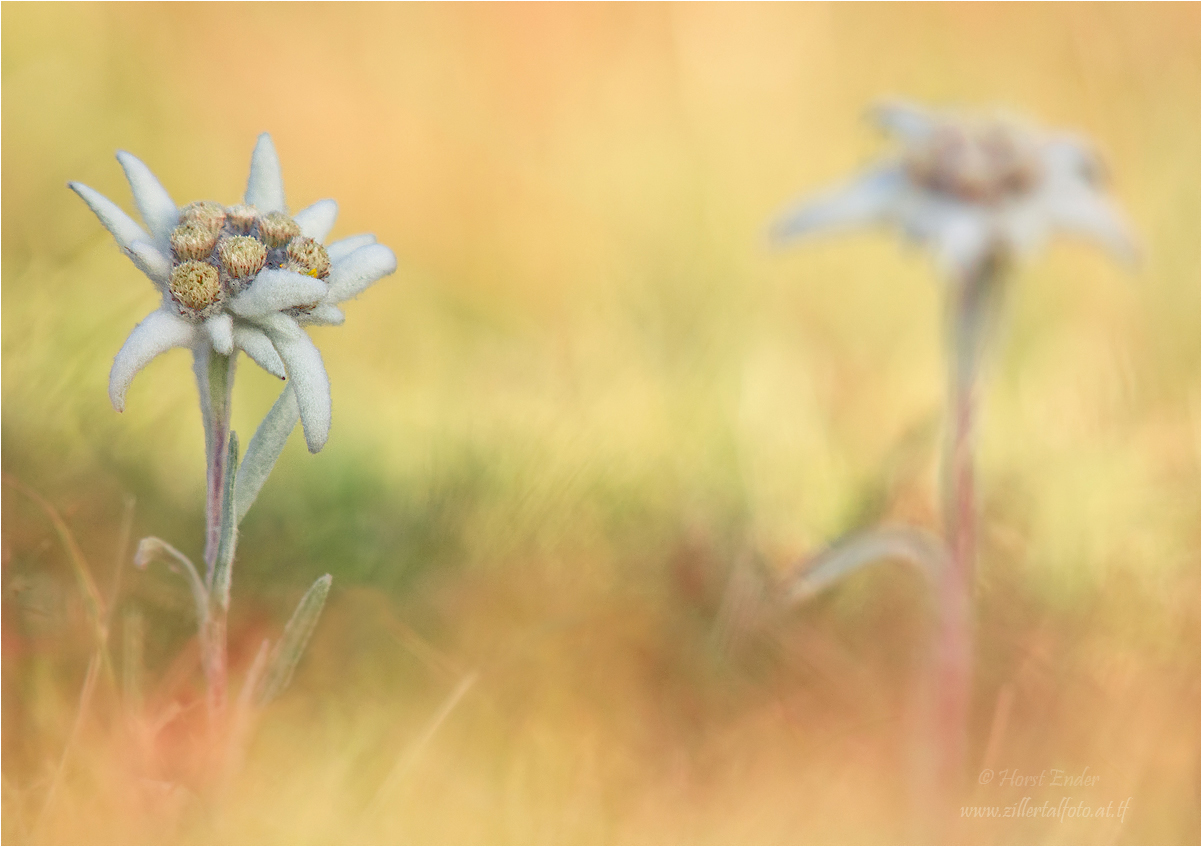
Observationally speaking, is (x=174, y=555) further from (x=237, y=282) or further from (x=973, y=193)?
(x=973, y=193)

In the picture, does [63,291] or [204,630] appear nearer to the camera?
[204,630]

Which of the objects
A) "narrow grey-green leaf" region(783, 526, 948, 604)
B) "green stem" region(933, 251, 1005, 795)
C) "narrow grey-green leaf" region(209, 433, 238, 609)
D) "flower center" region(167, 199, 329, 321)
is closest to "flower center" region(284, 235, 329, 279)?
"flower center" region(167, 199, 329, 321)

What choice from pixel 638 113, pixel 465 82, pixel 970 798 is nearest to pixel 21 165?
pixel 465 82

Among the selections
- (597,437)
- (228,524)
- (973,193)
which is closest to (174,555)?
(228,524)

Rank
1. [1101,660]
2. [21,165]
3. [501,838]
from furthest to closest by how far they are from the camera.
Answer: [21,165] → [1101,660] → [501,838]

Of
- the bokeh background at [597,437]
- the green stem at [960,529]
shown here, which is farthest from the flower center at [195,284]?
the green stem at [960,529]

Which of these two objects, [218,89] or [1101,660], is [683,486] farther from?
[218,89]

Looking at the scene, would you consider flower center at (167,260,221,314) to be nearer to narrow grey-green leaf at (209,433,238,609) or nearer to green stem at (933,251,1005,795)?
narrow grey-green leaf at (209,433,238,609)
